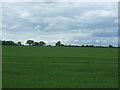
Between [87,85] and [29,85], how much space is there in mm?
1890

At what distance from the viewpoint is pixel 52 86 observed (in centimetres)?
766

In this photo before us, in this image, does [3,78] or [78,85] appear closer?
[78,85]

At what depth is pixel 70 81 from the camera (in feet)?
28.1

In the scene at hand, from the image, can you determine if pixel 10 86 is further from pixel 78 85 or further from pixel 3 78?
pixel 78 85

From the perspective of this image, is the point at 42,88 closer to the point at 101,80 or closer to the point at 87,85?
the point at 87,85

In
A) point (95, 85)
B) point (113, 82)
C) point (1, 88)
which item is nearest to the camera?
point (1, 88)

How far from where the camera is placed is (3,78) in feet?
29.4

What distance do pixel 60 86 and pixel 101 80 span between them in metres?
1.89

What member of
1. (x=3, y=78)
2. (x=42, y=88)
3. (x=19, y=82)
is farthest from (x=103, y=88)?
(x=3, y=78)

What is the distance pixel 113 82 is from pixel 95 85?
3.15 ft

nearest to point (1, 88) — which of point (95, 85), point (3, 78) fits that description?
point (3, 78)

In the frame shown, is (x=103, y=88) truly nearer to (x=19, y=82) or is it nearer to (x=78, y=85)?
(x=78, y=85)

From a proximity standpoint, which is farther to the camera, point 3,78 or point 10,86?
point 3,78

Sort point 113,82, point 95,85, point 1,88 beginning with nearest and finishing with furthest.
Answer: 1. point 1,88
2. point 95,85
3. point 113,82
